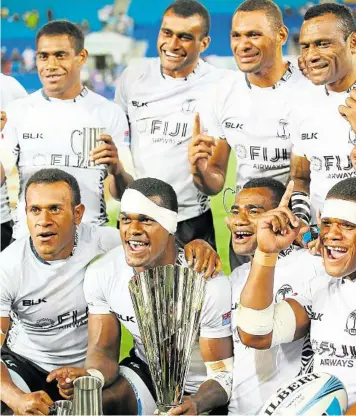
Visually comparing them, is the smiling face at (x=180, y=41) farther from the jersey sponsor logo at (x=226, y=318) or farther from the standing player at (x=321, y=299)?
the jersey sponsor logo at (x=226, y=318)

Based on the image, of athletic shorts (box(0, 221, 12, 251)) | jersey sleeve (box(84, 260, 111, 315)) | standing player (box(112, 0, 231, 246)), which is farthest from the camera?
athletic shorts (box(0, 221, 12, 251))

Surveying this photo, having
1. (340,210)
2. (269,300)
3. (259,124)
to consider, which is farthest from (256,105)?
(269,300)

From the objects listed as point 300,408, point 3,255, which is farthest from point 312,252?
point 3,255

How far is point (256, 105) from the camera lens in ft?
11.5

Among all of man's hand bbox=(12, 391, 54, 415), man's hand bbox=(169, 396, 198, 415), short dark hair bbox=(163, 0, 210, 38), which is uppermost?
short dark hair bbox=(163, 0, 210, 38)

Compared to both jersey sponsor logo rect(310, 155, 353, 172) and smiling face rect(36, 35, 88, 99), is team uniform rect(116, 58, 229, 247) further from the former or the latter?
jersey sponsor logo rect(310, 155, 353, 172)

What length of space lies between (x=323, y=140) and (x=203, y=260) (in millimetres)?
622

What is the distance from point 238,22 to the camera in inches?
136

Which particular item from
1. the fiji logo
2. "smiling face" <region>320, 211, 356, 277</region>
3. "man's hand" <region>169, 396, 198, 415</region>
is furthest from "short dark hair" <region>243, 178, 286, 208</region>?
"man's hand" <region>169, 396, 198, 415</region>

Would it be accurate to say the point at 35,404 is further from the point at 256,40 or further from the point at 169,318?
the point at 256,40

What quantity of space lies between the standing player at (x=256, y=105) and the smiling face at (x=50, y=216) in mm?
517

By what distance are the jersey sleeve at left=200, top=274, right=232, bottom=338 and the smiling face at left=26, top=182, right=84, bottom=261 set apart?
24.3 inches

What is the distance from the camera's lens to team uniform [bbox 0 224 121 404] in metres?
3.52

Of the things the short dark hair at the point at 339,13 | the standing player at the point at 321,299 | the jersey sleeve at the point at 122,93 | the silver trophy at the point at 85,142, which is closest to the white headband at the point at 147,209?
the silver trophy at the point at 85,142
